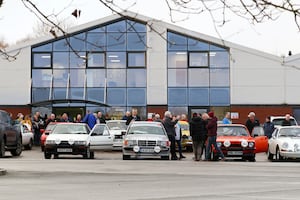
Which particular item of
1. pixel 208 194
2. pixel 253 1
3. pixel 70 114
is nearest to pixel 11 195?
pixel 208 194

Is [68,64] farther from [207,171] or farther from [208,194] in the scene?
[208,194]

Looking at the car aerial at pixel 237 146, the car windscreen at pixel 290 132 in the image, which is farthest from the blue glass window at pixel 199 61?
the car aerial at pixel 237 146

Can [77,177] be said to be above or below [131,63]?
below

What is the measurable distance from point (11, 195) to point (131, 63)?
31.9 m

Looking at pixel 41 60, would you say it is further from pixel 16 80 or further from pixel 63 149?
pixel 63 149

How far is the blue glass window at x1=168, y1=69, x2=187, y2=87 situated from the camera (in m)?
43.7

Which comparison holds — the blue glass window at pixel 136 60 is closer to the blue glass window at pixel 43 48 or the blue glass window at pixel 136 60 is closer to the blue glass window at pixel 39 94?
the blue glass window at pixel 43 48

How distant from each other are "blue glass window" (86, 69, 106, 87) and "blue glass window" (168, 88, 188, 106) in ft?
14.1

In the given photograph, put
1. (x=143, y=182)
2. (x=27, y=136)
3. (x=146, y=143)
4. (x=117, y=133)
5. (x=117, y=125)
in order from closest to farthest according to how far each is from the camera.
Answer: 1. (x=143, y=182)
2. (x=146, y=143)
3. (x=117, y=133)
4. (x=117, y=125)
5. (x=27, y=136)

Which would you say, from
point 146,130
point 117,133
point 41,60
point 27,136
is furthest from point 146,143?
point 41,60

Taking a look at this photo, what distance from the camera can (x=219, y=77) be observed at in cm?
4359

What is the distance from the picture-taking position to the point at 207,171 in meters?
18.6

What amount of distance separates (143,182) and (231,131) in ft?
38.5

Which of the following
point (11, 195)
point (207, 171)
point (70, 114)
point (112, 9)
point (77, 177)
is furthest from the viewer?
point (70, 114)
